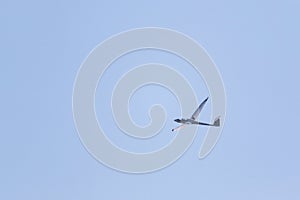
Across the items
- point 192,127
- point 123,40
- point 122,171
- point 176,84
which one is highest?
point 123,40

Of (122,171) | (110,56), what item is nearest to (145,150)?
(122,171)

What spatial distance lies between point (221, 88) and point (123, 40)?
62 centimetres

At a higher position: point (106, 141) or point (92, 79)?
point (92, 79)

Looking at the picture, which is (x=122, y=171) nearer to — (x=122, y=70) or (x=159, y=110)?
(x=159, y=110)

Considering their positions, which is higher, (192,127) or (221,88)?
(221,88)

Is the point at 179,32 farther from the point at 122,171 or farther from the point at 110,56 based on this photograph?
the point at 122,171

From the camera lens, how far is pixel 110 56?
249 cm

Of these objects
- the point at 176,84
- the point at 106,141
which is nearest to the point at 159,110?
the point at 176,84

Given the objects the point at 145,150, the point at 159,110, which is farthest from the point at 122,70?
the point at 145,150

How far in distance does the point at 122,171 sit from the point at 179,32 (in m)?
0.84

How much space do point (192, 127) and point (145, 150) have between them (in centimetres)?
30

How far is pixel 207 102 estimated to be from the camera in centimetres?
253

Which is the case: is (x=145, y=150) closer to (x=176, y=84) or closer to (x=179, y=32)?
(x=176, y=84)

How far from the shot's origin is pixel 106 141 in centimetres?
243
